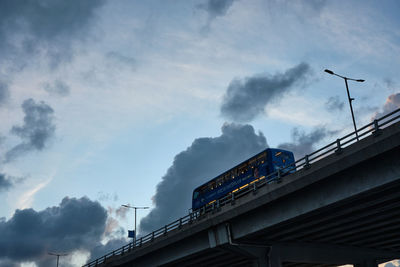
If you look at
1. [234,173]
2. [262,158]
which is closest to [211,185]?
[234,173]

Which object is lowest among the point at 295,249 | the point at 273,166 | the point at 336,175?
the point at 295,249

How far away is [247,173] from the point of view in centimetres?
4131

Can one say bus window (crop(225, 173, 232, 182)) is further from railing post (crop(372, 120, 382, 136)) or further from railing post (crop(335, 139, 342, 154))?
railing post (crop(372, 120, 382, 136))

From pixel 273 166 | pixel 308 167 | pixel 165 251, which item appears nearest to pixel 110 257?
pixel 165 251

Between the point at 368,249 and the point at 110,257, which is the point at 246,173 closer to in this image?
the point at 368,249

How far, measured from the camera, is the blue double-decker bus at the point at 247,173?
129 feet

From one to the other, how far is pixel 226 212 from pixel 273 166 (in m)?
10.6

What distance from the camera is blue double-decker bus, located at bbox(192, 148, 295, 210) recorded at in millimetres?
39219

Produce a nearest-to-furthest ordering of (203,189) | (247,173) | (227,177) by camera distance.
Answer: (247,173)
(227,177)
(203,189)

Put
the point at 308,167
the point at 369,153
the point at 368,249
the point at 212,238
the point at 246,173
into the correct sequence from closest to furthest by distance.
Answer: the point at 369,153
the point at 308,167
the point at 212,238
the point at 368,249
the point at 246,173

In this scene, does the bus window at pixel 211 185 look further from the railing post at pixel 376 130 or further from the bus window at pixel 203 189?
the railing post at pixel 376 130

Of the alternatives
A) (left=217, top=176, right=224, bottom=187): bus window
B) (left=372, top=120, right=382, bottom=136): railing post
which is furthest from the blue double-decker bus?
(left=372, top=120, right=382, bottom=136): railing post

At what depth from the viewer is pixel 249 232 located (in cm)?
2830

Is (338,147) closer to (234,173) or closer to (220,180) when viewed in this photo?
(234,173)
